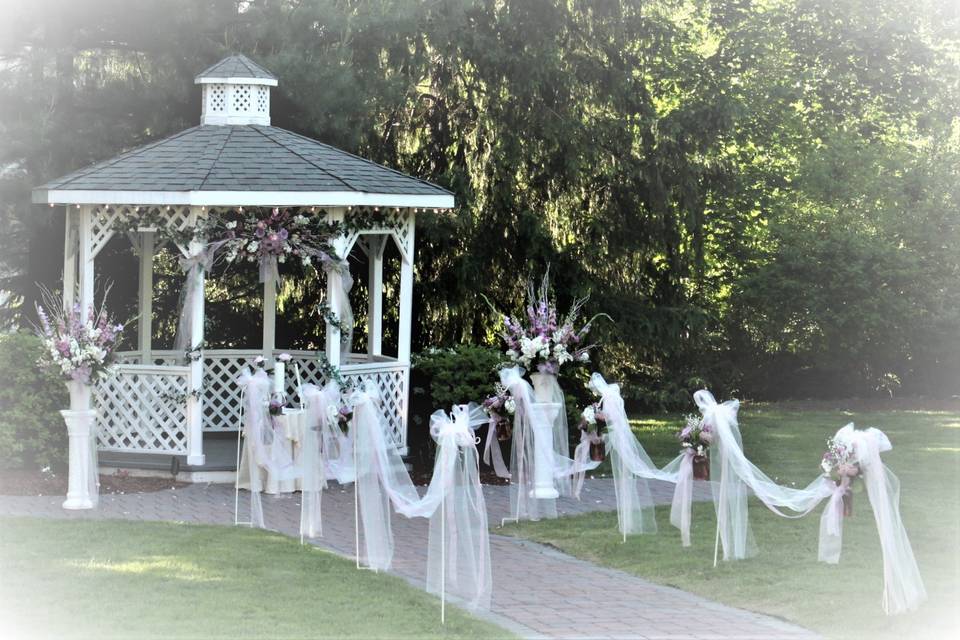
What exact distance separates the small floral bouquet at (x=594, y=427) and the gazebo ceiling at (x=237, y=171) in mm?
3400

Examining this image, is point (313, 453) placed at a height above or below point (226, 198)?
below

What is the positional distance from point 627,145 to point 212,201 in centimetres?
809

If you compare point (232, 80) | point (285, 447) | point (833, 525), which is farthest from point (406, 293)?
point (833, 525)

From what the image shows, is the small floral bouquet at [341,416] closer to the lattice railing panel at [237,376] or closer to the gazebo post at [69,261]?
the lattice railing panel at [237,376]

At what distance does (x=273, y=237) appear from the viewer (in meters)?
13.3

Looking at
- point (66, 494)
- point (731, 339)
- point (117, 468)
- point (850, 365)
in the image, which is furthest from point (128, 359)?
point (850, 365)

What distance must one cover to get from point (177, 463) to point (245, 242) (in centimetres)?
249

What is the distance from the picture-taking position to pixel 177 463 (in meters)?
13.4

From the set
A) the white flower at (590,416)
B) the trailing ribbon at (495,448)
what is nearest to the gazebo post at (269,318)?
the trailing ribbon at (495,448)

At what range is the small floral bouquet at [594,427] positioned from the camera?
468 inches

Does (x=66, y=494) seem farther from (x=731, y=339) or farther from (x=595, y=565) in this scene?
(x=731, y=339)

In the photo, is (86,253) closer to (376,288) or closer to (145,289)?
(145,289)

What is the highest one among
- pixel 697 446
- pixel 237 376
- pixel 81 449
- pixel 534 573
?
pixel 237 376

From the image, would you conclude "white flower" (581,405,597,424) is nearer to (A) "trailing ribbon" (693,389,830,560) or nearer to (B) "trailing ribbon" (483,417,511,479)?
(B) "trailing ribbon" (483,417,511,479)
